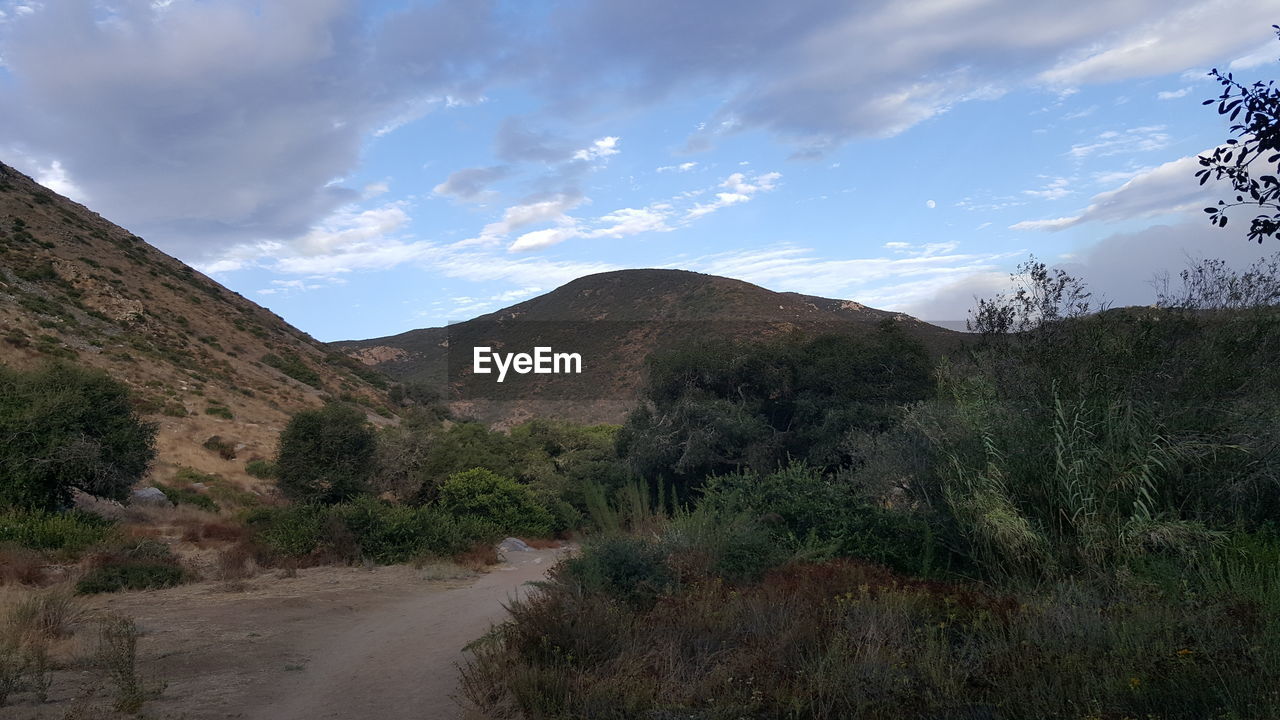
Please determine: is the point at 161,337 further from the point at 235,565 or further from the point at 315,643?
the point at 315,643

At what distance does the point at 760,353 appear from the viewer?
24.4m

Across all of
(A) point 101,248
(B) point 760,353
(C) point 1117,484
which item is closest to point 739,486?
(C) point 1117,484

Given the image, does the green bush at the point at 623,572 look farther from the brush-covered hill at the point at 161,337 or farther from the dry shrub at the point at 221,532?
the brush-covered hill at the point at 161,337

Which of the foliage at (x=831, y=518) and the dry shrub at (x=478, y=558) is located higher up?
the foliage at (x=831, y=518)

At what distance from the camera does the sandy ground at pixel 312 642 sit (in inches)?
258

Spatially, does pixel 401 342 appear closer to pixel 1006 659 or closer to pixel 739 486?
pixel 739 486

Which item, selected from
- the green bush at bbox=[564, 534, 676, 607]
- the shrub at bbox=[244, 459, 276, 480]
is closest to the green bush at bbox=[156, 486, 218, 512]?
the shrub at bbox=[244, 459, 276, 480]

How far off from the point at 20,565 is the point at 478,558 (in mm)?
8319

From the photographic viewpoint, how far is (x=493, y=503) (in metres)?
23.4

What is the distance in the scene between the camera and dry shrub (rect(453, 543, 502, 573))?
17.3m

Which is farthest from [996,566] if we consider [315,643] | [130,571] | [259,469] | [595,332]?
[595,332]

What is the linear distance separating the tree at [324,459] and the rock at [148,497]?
2890mm

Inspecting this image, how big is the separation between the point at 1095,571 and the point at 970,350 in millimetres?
5091
